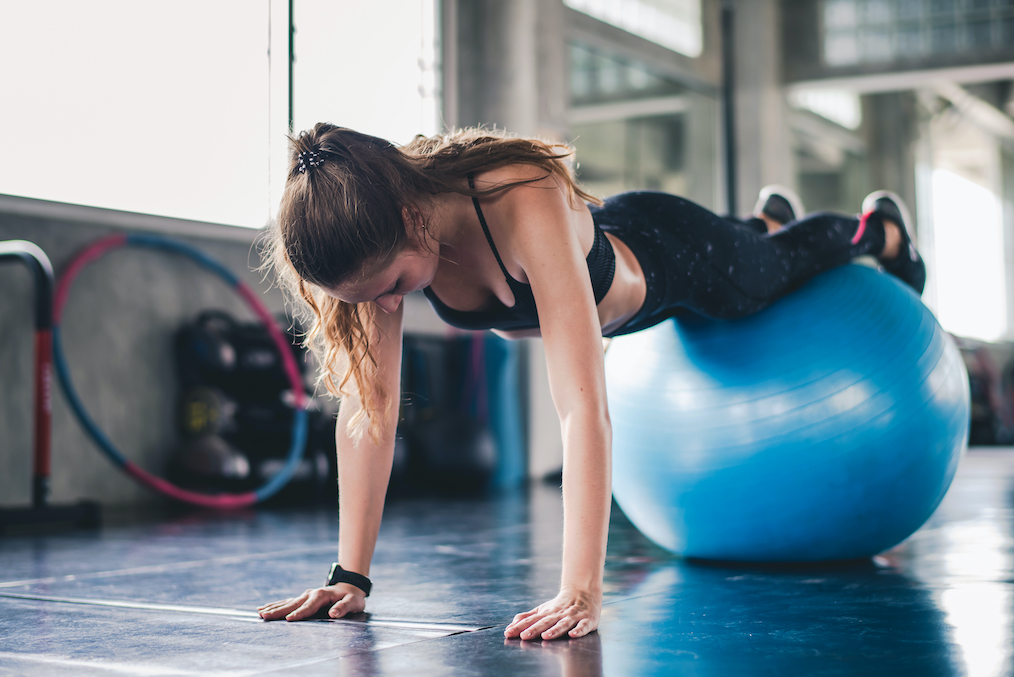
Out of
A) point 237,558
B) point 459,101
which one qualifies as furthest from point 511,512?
point 459,101

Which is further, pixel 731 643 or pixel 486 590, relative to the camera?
pixel 486 590

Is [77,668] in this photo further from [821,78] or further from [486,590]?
[821,78]

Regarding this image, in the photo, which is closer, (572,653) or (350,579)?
(572,653)

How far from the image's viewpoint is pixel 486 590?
5.76ft

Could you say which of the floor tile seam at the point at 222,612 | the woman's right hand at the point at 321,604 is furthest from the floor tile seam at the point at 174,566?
the woman's right hand at the point at 321,604

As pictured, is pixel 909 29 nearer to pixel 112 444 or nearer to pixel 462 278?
pixel 112 444

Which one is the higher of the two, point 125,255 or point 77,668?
point 125,255

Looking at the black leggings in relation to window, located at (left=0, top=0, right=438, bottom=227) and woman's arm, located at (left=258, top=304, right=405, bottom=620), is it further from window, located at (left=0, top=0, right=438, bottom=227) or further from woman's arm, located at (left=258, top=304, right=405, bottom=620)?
window, located at (left=0, top=0, right=438, bottom=227)

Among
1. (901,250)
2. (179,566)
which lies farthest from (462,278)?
(901,250)

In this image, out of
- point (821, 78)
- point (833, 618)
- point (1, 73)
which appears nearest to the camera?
point (833, 618)

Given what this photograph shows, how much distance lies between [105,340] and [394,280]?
2.87 metres

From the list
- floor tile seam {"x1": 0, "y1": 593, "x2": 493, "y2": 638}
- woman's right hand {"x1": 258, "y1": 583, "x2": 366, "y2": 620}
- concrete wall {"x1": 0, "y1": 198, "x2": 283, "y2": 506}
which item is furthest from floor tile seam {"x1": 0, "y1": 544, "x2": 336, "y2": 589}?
concrete wall {"x1": 0, "y1": 198, "x2": 283, "y2": 506}

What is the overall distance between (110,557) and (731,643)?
5.65 ft

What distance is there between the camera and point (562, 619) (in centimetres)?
125
